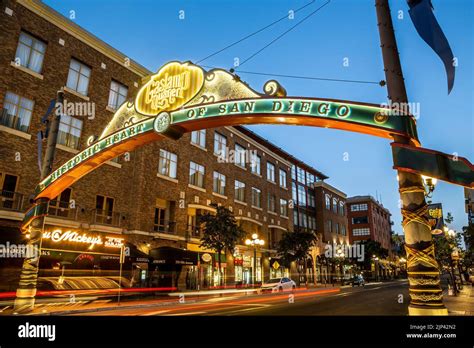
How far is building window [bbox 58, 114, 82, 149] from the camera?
76.6ft

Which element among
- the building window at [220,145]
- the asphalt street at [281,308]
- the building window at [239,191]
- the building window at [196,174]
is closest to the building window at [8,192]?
the asphalt street at [281,308]

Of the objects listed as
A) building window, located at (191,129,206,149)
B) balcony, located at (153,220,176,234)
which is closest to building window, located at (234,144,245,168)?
building window, located at (191,129,206,149)

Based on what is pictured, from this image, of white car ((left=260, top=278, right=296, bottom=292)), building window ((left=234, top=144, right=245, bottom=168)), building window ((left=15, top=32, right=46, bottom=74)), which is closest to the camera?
building window ((left=15, top=32, right=46, bottom=74))

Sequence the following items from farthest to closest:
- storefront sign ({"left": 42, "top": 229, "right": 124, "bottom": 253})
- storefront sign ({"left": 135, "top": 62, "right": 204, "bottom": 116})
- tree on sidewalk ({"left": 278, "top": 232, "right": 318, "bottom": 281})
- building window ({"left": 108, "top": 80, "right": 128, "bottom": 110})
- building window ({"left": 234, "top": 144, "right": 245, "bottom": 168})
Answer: building window ({"left": 234, "top": 144, "right": 245, "bottom": 168})
tree on sidewalk ({"left": 278, "top": 232, "right": 318, "bottom": 281})
building window ({"left": 108, "top": 80, "right": 128, "bottom": 110})
storefront sign ({"left": 42, "top": 229, "right": 124, "bottom": 253})
storefront sign ({"left": 135, "top": 62, "right": 204, "bottom": 116})

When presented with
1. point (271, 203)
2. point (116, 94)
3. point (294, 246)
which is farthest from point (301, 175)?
point (116, 94)

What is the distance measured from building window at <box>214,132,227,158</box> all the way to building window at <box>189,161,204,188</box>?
362cm

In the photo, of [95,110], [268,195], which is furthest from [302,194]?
[95,110]

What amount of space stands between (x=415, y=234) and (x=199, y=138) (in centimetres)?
3076

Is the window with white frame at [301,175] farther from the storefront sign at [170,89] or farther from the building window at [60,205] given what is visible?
the storefront sign at [170,89]

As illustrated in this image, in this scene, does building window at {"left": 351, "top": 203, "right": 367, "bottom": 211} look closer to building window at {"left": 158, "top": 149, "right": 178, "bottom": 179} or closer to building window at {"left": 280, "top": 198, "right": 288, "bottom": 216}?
building window at {"left": 280, "top": 198, "right": 288, "bottom": 216}

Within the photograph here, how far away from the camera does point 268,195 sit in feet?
150

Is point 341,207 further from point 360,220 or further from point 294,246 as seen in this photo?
point 294,246

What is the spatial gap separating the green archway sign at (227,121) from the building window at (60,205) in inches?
349

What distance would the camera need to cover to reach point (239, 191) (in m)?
39.9
